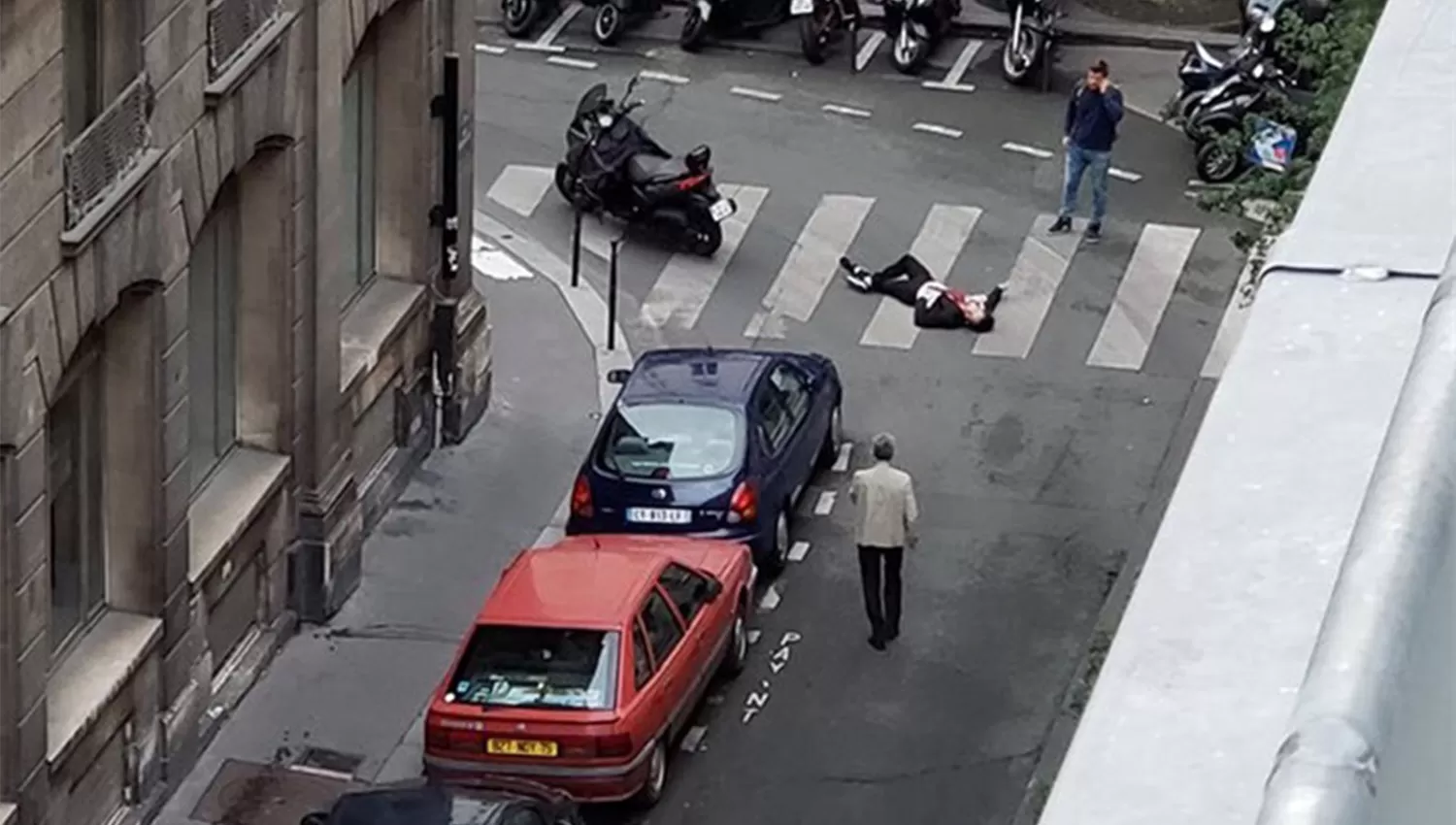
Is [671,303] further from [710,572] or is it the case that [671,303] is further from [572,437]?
[710,572]

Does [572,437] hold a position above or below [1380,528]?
below

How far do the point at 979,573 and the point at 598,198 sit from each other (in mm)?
7394

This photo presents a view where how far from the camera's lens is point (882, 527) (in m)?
21.6

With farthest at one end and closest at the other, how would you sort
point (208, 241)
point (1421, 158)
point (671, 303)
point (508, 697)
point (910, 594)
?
point (671, 303) → point (910, 594) → point (208, 241) → point (508, 697) → point (1421, 158)

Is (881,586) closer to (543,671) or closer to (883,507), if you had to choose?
(883,507)

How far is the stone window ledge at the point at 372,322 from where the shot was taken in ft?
75.2

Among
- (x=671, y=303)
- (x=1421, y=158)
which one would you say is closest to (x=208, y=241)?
(x=671, y=303)

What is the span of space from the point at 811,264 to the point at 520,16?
7.13m

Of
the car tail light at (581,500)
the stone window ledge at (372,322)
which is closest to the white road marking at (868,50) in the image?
the stone window ledge at (372,322)

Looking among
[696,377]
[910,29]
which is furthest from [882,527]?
[910,29]

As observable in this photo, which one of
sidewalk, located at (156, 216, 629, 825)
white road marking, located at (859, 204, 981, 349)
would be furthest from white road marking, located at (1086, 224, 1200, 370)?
sidewalk, located at (156, 216, 629, 825)

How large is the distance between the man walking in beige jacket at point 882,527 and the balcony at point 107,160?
569 cm

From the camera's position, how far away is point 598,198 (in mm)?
29203

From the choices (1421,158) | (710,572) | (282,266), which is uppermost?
(1421,158)
